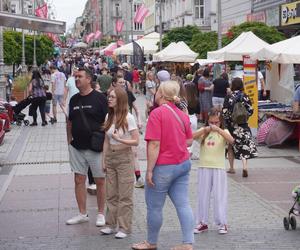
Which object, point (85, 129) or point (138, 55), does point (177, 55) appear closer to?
point (138, 55)

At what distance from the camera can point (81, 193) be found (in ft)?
25.6

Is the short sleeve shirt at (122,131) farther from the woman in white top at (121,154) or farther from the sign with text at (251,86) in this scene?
the sign with text at (251,86)

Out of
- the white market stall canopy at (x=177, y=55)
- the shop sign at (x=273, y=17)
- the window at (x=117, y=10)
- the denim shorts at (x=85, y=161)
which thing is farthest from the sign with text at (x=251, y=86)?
the window at (x=117, y=10)

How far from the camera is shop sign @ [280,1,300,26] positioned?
2839cm

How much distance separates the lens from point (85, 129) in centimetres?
757

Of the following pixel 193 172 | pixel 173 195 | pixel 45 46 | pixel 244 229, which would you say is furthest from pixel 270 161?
pixel 45 46

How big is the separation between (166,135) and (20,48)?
126 ft

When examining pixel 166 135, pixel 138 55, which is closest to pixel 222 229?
pixel 166 135

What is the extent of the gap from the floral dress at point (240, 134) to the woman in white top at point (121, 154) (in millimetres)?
4069

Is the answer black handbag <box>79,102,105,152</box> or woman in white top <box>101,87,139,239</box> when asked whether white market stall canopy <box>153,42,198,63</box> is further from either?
woman in white top <box>101,87,139,239</box>

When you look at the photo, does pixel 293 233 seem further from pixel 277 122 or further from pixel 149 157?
pixel 277 122

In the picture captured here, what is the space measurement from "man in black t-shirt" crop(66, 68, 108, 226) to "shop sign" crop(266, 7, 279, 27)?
85.0 feet

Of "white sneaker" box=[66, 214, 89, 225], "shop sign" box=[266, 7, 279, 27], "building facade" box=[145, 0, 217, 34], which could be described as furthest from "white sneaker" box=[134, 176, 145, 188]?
"building facade" box=[145, 0, 217, 34]

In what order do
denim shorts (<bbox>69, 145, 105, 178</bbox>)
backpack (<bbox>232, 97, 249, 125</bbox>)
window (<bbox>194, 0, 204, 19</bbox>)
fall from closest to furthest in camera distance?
denim shorts (<bbox>69, 145, 105, 178</bbox>)
backpack (<bbox>232, 97, 249, 125</bbox>)
window (<bbox>194, 0, 204, 19</bbox>)
